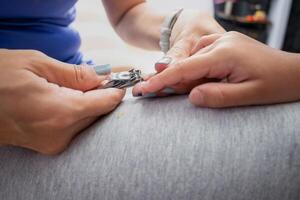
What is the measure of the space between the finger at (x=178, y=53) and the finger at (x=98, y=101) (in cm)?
7

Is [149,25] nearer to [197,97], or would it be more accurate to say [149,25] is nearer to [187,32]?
[187,32]

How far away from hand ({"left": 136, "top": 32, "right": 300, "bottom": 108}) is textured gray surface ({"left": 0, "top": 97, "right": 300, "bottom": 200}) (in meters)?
0.02

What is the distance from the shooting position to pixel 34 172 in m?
0.38

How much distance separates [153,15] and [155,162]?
50 centimetres

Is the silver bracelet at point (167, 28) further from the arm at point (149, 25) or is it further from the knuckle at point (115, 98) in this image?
the knuckle at point (115, 98)

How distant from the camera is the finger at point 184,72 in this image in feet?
1.25

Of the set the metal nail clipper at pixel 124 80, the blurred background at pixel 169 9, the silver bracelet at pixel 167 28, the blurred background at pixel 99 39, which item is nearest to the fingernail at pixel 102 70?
the metal nail clipper at pixel 124 80

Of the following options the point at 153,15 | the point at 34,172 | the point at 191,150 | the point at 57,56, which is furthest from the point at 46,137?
the point at 153,15

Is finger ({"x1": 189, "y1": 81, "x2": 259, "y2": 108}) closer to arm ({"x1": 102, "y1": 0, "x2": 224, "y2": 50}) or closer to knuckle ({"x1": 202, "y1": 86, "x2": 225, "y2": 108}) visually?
knuckle ({"x1": 202, "y1": 86, "x2": 225, "y2": 108})

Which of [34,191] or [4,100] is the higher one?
[4,100]

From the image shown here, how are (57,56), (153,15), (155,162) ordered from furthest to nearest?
(153,15), (57,56), (155,162)

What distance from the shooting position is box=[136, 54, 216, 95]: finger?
38 cm

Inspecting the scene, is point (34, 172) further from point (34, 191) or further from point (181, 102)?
point (181, 102)

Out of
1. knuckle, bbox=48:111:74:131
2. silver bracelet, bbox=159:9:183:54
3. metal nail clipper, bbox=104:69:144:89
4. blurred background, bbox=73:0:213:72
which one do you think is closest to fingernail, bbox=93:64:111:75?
metal nail clipper, bbox=104:69:144:89
